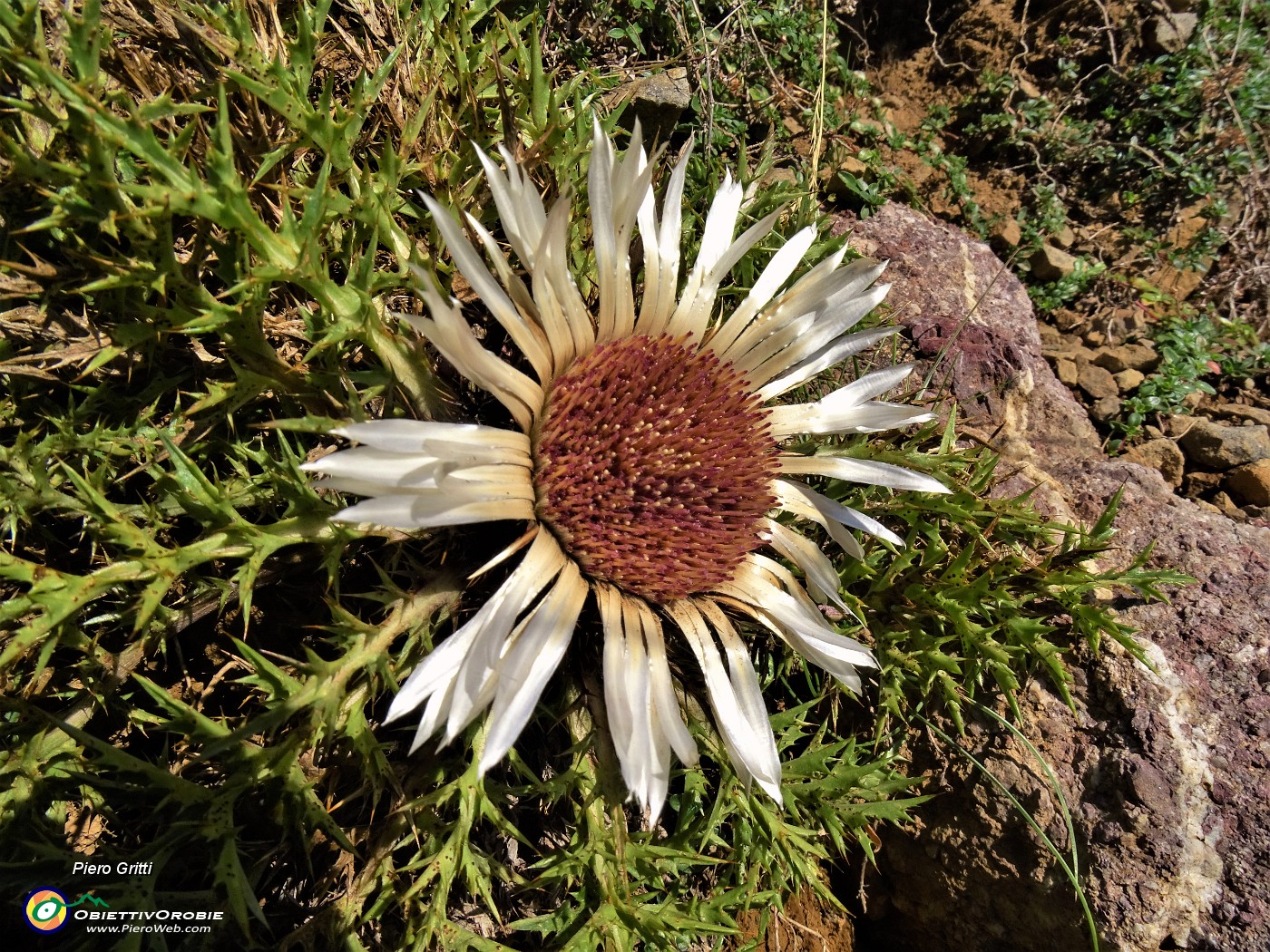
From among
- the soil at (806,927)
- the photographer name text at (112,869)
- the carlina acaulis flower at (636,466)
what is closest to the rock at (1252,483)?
the carlina acaulis flower at (636,466)

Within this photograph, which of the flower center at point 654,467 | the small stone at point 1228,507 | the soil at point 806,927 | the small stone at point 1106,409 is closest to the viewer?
the flower center at point 654,467

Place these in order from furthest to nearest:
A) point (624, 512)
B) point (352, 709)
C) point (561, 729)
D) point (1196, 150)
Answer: point (1196, 150)
point (561, 729)
point (624, 512)
point (352, 709)

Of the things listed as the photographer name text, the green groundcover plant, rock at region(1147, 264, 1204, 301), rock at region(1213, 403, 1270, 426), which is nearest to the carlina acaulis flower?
the green groundcover plant

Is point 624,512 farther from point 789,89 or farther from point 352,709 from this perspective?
point 789,89

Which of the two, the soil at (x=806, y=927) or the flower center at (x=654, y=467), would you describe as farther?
the soil at (x=806, y=927)

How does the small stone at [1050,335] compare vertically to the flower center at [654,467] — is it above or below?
above

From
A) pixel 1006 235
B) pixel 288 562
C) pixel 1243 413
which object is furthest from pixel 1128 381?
pixel 288 562

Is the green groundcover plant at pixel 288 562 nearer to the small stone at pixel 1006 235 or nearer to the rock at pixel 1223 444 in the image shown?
the rock at pixel 1223 444

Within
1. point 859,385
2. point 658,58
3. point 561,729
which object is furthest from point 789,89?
point 561,729

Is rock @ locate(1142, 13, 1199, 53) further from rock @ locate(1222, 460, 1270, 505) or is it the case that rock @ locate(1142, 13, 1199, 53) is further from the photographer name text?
the photographer name text
